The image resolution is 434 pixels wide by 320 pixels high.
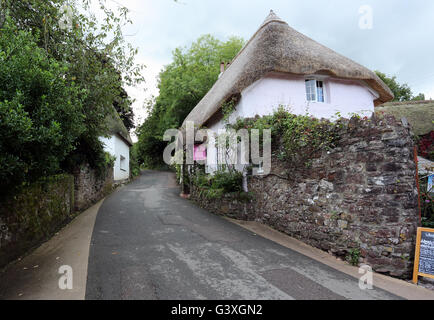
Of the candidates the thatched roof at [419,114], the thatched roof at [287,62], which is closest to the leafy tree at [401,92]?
the thatched roof at [419,114]

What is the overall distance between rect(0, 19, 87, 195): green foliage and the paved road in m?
1.99

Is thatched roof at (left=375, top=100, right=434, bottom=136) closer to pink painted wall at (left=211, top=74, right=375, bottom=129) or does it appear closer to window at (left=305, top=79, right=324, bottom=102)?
pink painted wall at (left=211, top=74, right=375, bottom=129)

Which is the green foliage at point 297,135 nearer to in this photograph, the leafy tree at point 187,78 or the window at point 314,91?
the window at point 314,91

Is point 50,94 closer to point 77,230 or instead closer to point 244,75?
point 77,230

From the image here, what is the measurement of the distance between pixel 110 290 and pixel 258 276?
2.21 m

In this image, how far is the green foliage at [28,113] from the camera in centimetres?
334

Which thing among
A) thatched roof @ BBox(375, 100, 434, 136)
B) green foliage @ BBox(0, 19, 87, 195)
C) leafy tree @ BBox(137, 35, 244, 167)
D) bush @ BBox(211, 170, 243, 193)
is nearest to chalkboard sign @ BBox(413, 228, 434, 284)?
bush @ BBox(211, 170, 243, 193)

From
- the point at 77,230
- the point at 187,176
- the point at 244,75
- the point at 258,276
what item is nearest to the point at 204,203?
the point at 187,176

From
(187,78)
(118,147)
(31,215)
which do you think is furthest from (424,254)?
(187,78)

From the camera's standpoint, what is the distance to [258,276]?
3807 millimetres

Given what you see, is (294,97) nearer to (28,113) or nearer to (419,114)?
(419,114)

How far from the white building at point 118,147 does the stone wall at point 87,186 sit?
10.7 feet

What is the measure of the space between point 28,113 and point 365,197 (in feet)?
19.0

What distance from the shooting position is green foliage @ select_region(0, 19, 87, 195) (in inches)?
132
